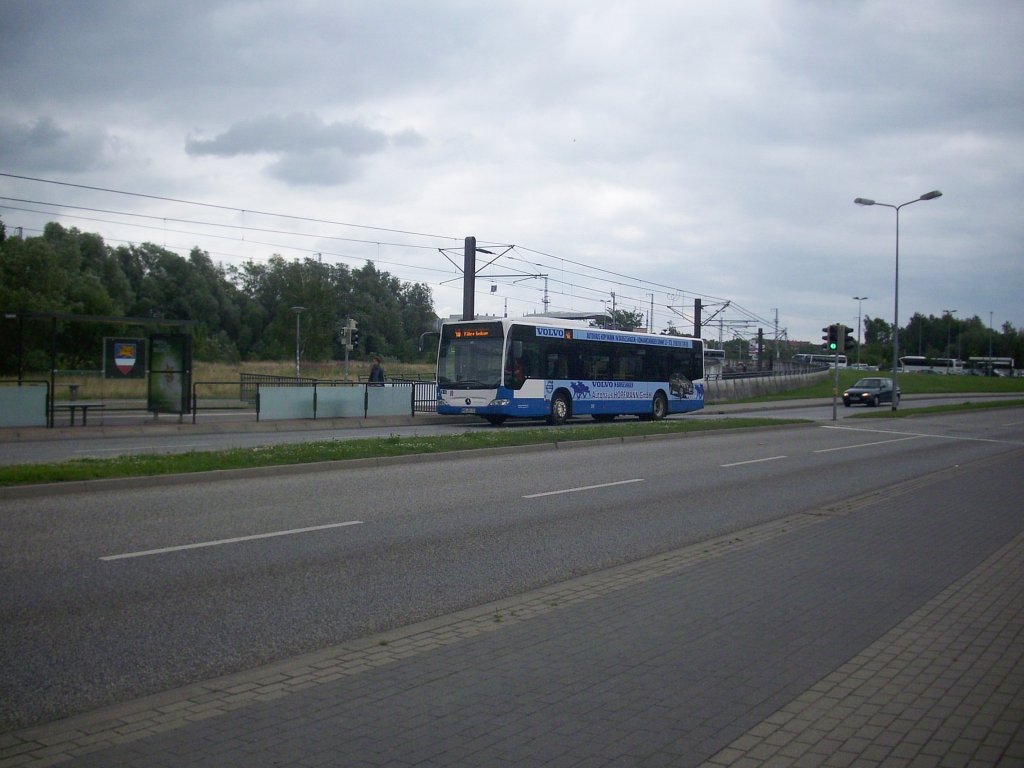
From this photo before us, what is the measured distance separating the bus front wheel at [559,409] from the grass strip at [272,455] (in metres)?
5.85

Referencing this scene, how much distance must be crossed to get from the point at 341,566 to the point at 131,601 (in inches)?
77.4

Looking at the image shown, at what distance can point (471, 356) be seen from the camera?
29047mm

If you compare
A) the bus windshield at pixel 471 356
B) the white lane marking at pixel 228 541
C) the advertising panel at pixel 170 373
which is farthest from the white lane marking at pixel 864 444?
the advertising panel at pixel 170 373

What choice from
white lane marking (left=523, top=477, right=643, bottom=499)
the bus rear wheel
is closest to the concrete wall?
the bus rear wheel

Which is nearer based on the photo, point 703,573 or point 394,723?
point 394,723

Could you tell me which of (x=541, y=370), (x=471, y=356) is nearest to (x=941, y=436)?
(x=541, y=370)

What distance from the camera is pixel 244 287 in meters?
86.2

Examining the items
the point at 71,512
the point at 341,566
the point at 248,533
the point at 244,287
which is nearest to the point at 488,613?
the point at 341,566

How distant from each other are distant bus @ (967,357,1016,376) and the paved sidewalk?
5630 inches

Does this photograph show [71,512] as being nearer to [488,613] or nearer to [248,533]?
[248,533]

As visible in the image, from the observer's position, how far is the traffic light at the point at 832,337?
1312 inches

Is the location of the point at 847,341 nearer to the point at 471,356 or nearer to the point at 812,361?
the point at 471,356

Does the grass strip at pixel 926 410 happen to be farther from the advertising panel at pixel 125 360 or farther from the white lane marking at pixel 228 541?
the white lane marking at pixel 228 541

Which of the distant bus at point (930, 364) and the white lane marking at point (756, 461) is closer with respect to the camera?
the white lane marking at point (756, 461)
